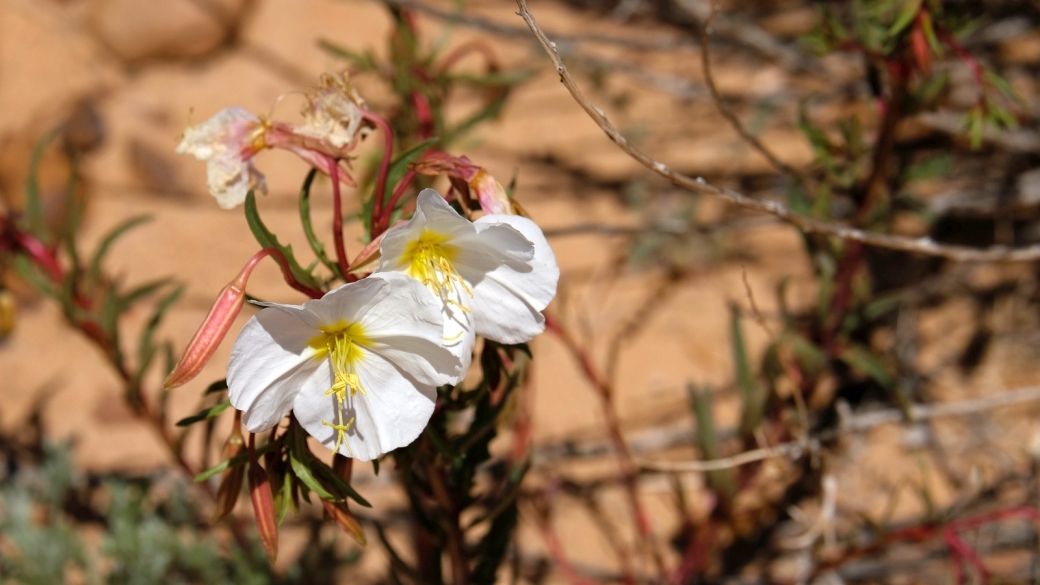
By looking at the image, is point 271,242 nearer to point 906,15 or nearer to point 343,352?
point 343,352

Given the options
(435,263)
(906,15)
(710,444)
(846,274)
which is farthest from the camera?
(710,444)

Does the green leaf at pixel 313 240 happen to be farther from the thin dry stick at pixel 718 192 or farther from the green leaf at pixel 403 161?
the thin dry stick at pixel 718 192

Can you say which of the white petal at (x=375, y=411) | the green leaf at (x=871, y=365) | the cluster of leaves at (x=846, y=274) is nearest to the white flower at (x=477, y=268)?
the white petal at (x=375, y=411)

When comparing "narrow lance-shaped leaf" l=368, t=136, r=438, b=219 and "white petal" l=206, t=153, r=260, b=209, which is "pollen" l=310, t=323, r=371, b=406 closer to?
"narrow lance-shaped leaf" l=368, t=136, r=438, b=219

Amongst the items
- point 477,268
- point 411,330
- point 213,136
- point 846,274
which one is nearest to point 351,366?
point 411,330

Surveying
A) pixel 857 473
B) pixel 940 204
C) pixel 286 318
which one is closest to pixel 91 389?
pixel 286 318

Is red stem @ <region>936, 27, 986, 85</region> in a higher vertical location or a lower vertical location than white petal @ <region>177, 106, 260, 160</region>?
higher

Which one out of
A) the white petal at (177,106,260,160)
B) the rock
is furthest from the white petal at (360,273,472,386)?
the rock
